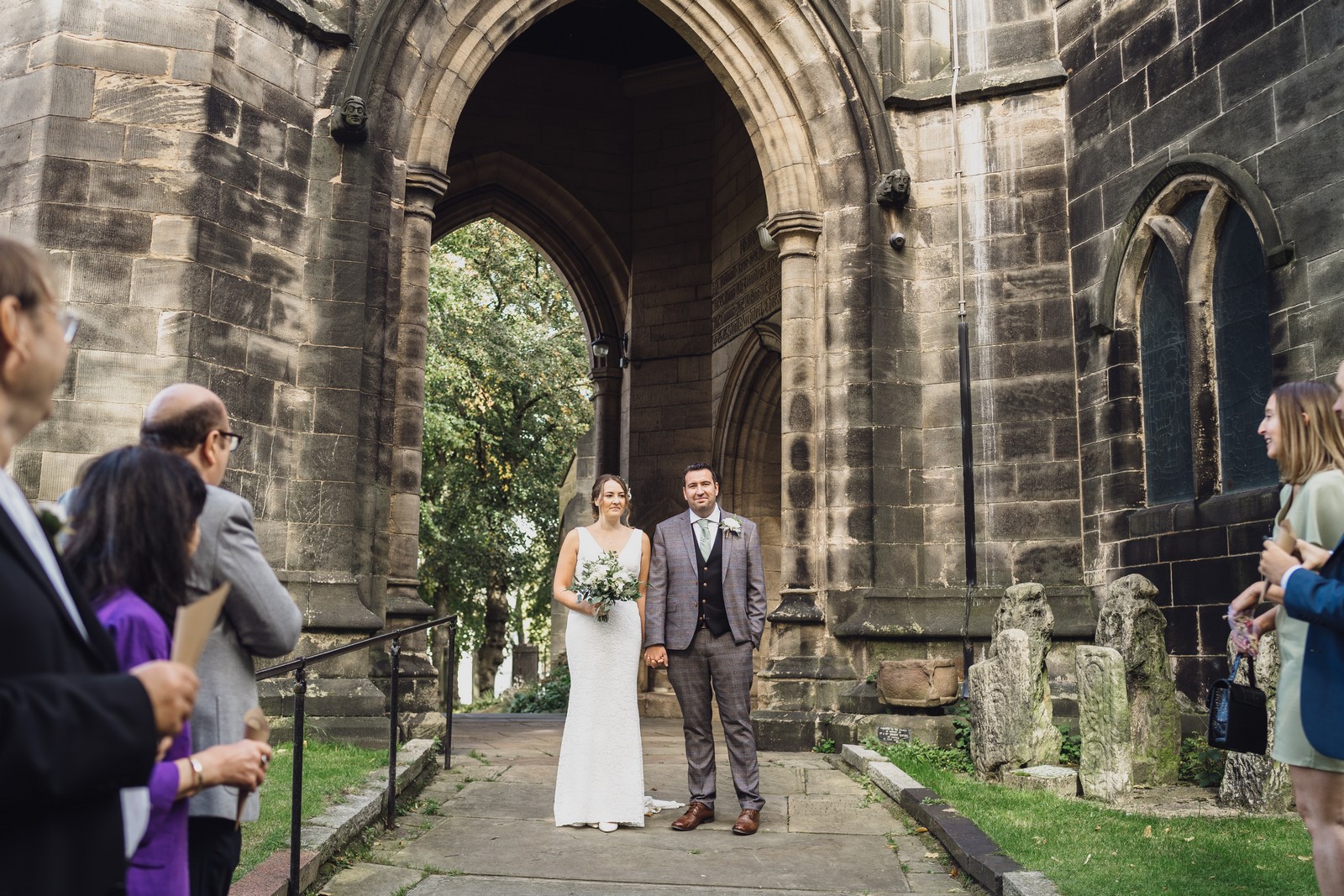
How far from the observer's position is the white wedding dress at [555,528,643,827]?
6.13 metres

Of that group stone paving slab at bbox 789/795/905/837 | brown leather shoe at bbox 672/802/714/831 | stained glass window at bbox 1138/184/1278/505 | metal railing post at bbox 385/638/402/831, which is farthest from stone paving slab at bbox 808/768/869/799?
stained glass window at bbox 1138/184/1278/505

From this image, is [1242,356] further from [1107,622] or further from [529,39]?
[529,39]

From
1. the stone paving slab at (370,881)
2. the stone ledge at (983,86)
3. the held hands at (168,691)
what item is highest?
the stone ledge at (983,86)

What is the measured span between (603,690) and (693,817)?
0.76m

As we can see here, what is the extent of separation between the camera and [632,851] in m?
5.63

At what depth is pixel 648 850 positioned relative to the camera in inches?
223

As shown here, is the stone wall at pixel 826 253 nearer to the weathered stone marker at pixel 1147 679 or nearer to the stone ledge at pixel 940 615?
the stone ledge at pixel 940 615

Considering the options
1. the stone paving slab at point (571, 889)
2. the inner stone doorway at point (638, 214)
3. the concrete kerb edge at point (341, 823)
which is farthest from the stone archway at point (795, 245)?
the stone paving slab at point (571, 889)

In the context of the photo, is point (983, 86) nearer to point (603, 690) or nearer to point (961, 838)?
point (603, 690)

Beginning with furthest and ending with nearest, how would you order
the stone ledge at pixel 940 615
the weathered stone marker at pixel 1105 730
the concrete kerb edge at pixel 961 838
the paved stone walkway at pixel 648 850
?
the stone ledge at pixel 940 615
the weathered stone marker at pixel 1105 730
the paved stone walkway at pixel 648 850
the concrete kerb edge at pixel 961 838

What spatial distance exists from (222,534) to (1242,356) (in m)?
8.19

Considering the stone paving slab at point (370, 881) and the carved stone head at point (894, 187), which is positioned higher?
the carved stone head at point (894, 187)

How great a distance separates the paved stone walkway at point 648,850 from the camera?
4961 mm

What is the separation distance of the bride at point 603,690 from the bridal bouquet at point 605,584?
0.06 meters
